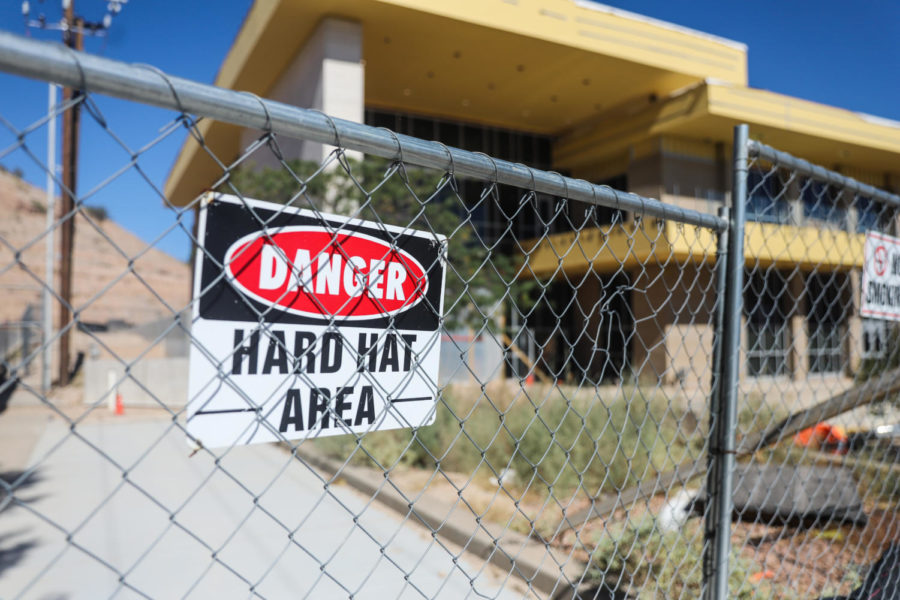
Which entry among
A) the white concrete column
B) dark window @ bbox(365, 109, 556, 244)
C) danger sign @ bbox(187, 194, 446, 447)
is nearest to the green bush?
danger sign @ bbox(187, 194, 446, 447)

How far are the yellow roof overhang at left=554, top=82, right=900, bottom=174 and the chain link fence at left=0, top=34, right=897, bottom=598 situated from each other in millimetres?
8959

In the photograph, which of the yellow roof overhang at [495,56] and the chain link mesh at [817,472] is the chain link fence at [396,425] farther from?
the yellow roof overhang at [495,56]

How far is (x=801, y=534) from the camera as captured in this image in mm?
4938

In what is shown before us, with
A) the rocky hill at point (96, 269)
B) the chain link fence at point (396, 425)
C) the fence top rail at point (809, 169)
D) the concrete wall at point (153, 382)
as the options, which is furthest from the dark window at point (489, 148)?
the rocky hill at point (96, 269)

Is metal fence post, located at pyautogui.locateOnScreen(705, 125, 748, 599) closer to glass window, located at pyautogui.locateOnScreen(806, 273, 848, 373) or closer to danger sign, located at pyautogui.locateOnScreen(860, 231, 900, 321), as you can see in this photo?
glass window, located at pyautogui.locateOnScreen(806, 273, 848, 373)

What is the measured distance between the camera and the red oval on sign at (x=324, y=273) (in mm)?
1393

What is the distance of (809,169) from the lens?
9.37ft

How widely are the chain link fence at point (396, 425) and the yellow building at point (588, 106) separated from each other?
4138 millimetres

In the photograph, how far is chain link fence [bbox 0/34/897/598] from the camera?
1.35 m

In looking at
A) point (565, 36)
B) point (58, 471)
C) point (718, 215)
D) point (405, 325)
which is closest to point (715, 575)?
point (718, 215)

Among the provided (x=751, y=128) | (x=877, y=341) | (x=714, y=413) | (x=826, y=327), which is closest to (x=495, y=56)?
(x=751, y=128)

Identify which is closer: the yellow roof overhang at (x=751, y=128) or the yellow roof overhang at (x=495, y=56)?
the yellow roof overhang at (x=495, y=56)

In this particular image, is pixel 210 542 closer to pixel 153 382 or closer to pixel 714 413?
pixel 714 413

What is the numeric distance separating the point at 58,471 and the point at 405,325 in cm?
827
